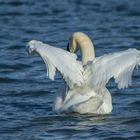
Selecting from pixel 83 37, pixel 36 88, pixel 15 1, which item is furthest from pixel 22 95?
pixel 15 1

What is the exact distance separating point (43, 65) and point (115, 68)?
514 centimetres

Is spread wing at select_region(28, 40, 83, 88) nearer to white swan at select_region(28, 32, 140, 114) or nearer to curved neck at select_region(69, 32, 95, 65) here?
white swan at select_region(28, 32, 140, 114)

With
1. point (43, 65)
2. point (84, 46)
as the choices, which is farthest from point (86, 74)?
point (43, 65)

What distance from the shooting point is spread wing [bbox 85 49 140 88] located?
10.7 metres

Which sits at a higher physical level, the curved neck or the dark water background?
the curved neck

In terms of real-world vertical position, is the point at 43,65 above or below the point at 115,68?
below

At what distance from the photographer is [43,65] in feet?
51.6

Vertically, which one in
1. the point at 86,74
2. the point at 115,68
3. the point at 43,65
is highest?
the point at 115,68

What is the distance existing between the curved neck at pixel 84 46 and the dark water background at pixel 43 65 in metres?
0.76

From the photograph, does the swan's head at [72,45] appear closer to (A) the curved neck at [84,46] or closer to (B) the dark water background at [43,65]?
(A) the curved neck at [84,46]

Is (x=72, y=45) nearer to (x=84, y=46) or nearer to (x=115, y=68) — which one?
(x=84, y=46)

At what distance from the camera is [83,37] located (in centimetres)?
1202

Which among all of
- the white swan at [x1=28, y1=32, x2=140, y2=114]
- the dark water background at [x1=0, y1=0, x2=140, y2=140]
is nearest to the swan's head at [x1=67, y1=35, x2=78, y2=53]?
the dark water background at [x1=0, y1=0, x2=140, y2=140]

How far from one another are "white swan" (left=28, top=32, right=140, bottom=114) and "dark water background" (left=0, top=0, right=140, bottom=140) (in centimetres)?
18
